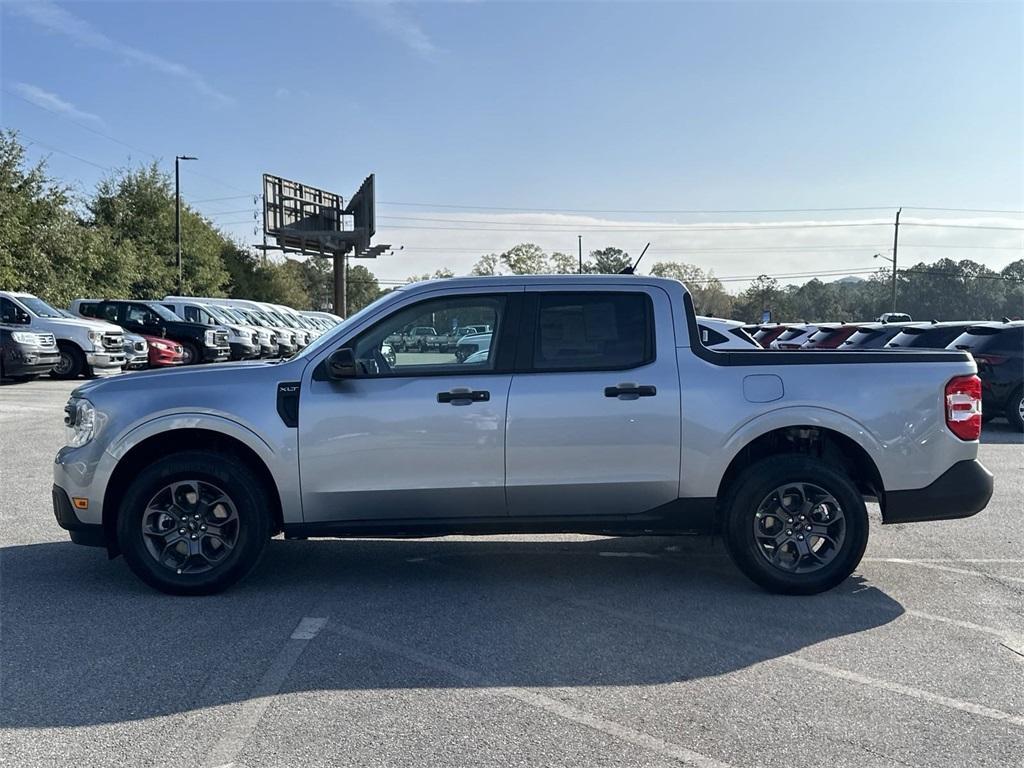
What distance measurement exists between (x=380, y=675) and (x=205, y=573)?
1645mm

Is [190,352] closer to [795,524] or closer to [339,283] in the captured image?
[339,283]

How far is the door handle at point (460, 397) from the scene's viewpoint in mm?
5199

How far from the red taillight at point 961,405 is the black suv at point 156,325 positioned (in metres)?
21.6

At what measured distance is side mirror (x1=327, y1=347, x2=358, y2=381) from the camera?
5105 mm

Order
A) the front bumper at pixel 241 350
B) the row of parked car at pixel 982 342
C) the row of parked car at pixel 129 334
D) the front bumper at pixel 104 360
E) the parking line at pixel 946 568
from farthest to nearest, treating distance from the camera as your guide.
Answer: the front bumper at pixel 241 350 → the front bumper at pixel 104 360 → the row of parked car at pixel 129 334 → the row of parked car at pixel 982 342 → the parking line at pixel 946 568

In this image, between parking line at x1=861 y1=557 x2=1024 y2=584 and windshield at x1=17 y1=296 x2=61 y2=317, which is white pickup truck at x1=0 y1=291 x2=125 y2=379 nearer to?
windshield at x1=17 y1=296 x2=61 y2=317

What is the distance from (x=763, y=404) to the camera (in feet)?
17.4

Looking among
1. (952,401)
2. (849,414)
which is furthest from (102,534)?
(952,401)

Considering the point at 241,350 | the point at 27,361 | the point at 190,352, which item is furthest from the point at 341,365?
the point at 241,350

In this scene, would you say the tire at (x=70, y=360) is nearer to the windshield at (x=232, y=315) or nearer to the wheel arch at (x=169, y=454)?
the windshield at (x=232, y=315)

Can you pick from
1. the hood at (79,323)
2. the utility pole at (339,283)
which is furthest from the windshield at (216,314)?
the utility pole at (339,283)

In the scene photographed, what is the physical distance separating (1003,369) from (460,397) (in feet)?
35.3

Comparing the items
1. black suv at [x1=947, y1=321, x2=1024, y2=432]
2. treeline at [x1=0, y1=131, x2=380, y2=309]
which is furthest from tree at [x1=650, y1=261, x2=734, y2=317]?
black suv at [x1=947, y1=321, x2=1024, y2=432]

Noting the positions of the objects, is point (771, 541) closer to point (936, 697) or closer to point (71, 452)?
point (936, 697)
